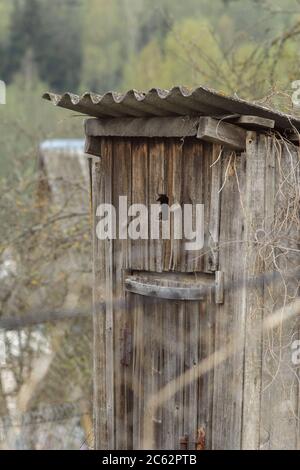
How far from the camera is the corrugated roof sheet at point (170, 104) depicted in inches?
149

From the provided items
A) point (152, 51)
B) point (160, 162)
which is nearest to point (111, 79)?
point (152, 51)

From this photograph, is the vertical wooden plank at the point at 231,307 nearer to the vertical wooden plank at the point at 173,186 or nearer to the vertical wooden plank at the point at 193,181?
the vertical wooden plank at the point at 193,181

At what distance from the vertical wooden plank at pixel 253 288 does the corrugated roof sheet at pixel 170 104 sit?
0.22 m

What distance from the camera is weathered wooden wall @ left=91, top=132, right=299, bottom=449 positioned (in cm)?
415

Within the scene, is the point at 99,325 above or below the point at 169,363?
above

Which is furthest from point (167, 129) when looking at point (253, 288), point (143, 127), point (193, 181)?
point (253, 288)

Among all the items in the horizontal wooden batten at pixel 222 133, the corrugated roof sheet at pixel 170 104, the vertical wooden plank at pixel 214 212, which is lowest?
the vertical wooden plank at pixel 214 212

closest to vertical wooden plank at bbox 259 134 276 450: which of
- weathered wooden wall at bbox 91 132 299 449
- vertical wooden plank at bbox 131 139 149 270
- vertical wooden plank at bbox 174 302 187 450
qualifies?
weathered wooden wall at bbox 91 132 299 449

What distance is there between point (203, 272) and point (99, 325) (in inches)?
38.4

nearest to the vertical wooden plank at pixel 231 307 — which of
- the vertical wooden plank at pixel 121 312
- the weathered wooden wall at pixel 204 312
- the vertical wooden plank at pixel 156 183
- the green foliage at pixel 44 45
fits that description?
the weathered wooden wall at pixel 204 312

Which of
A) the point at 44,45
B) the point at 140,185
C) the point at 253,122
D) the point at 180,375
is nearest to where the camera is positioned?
the point at 253,122

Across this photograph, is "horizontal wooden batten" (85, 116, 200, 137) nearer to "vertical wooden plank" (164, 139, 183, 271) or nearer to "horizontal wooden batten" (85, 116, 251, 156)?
"horizontal wooden batten" (85, 116, 251, 156)

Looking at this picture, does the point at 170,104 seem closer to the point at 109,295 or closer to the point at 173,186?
the point at 173,186

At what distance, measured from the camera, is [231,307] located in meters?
4.17
